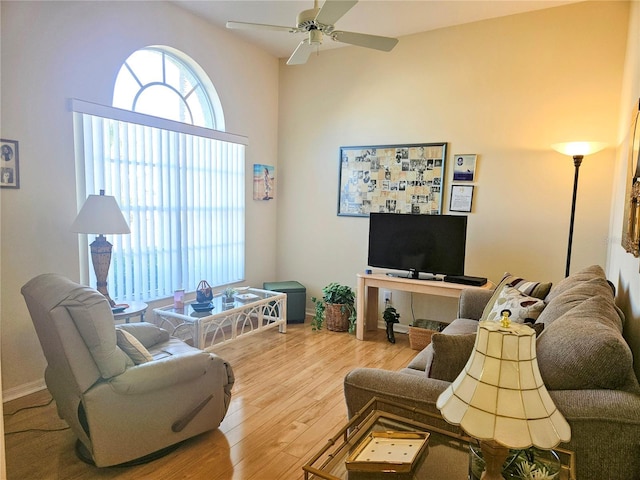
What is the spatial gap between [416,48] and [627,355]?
3.79 meters

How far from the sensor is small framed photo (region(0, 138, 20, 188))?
106 inches

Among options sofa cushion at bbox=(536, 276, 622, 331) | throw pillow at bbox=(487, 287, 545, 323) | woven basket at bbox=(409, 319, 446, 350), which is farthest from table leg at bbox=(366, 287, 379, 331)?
sofa cushion at bbox=(536, 276, 622, 331)

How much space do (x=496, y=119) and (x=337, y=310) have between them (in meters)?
2.56

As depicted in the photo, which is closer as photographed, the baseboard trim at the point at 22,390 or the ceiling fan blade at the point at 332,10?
the ceiling fan blade at the point at 332,10

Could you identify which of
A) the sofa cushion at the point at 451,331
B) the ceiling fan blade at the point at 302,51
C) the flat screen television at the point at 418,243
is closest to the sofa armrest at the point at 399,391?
the sofa cushion at the point at 451,331

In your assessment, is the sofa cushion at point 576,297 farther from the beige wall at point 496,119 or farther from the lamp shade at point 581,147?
the beige wall at point 496,119

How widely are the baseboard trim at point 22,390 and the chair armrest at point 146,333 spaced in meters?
0.93

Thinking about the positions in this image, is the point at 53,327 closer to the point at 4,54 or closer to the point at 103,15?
the point at 4,54

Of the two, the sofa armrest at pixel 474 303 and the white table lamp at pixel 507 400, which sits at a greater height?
the white table lamp at pixel 507 400

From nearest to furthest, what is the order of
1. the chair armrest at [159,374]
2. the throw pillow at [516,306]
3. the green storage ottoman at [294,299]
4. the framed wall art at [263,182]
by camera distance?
the chair armrest at [159,374] → the throw pillow at [516,306] → the green storage ottoman at [294,299] → the framed wall art at [263,182]

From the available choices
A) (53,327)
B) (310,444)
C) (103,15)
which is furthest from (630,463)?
(103,15)

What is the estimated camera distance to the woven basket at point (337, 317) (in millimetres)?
4520

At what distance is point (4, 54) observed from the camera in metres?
2.68

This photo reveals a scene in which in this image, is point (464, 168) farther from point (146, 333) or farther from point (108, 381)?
point (108, 381)
